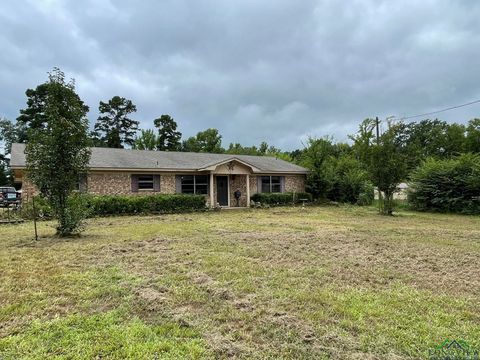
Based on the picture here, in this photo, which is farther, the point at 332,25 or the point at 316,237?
the point at 332,25

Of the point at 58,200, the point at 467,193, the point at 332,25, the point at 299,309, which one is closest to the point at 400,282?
the point at 299,309

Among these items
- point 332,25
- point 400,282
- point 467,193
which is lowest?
point 400,282

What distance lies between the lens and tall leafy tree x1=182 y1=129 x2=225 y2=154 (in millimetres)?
45625

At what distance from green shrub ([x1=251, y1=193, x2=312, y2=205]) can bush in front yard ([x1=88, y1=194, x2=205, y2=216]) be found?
428 centimetres

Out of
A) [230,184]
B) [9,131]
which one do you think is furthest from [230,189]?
[9,131]

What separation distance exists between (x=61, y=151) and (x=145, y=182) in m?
8.65

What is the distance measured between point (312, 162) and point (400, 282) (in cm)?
1965

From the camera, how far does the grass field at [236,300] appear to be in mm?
3020

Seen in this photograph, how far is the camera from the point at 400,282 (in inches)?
194

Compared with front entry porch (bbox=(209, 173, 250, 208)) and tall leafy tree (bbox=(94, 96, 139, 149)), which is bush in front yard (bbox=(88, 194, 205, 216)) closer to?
front entry porch (bbox=(209, 173, 250, 208))

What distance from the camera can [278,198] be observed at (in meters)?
21.2

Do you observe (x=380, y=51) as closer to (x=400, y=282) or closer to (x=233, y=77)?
(x=233, y=77)

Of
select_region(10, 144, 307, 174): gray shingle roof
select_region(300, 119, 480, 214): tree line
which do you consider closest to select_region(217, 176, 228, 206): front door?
select_region(10, 144, 307, 174): gray shingle roof

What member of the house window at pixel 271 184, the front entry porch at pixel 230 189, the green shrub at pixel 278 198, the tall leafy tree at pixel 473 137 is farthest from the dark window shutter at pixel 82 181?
the tall leafy tree at pixel 473 137
